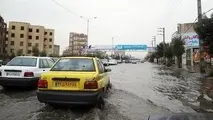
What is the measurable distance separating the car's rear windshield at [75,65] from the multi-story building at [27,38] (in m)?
86.6

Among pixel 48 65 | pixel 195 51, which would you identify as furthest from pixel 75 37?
pixel 48 65

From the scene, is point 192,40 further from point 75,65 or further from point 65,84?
point 65,84

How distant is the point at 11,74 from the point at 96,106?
433 centimetres

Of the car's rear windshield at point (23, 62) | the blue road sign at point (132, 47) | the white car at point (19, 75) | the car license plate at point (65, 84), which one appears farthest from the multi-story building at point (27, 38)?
the car license plate at point (65, 84)

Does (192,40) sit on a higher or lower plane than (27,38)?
lower

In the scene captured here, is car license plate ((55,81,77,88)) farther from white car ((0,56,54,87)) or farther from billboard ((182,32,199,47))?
billboard ((182,32,199,47))

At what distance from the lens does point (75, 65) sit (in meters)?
7.87

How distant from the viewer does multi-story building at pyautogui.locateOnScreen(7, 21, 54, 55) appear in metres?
91.6

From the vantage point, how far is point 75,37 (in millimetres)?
142625

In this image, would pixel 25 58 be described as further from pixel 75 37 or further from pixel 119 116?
pixel 75 37

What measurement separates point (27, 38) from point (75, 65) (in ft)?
299

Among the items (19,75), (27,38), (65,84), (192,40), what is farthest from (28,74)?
(27,38)

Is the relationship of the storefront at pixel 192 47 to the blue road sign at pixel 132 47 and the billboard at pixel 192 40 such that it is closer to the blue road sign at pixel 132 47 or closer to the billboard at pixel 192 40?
the billboard at pixel 192 40

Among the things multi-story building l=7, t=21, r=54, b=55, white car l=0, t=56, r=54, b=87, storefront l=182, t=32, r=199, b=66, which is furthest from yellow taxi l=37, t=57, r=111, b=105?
multi-story building l=7, t=21, r=54, b=55
